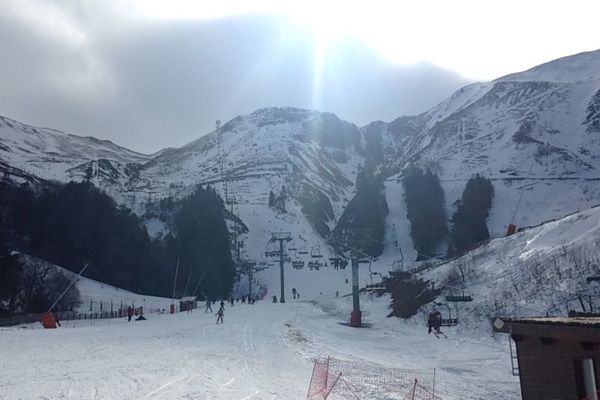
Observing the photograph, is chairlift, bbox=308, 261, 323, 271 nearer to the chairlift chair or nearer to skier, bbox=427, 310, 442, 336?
the chairlift chair

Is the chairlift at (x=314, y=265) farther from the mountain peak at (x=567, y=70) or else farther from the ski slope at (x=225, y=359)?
the mountain peak at (x=567, y=70)

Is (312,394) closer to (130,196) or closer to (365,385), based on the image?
(365,385)

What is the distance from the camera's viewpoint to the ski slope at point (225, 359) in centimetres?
1559

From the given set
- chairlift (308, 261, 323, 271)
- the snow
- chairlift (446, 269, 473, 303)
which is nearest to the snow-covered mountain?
chairlift (308, 261, 323, 271)

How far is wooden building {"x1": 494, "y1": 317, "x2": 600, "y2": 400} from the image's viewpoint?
39.4 ft

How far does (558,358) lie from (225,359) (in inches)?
498

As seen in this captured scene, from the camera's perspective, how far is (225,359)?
21.6 meters

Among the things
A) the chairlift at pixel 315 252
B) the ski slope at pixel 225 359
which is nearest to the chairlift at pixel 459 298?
the ski slope at pixel 225 359

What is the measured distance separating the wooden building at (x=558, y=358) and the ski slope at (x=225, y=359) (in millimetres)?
2387

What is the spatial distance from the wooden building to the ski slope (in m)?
2.39

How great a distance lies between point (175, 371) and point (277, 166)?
587 feet

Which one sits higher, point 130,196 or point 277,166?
point 277,166

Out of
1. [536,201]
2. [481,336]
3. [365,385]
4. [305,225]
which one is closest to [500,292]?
[481,336]

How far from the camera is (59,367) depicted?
19.1 metres
